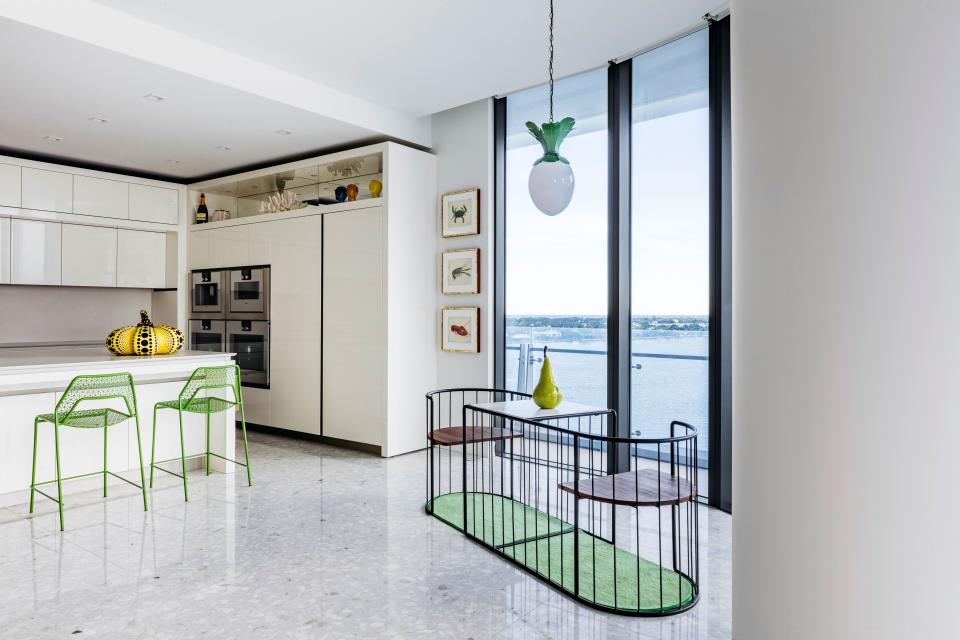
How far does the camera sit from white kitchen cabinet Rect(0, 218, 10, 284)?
5.42m

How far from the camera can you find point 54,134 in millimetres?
5043

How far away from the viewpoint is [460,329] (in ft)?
17.5

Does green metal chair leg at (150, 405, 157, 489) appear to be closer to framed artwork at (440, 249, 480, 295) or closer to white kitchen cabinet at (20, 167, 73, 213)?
framed artwork at (440, 249, 480, 295)

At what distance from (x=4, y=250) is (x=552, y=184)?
16.6ft

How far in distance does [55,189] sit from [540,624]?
222 inches

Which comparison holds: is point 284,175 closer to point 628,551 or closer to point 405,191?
point 405,191

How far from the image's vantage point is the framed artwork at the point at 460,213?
204 inches

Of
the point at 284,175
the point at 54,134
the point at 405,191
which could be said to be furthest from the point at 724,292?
the point at 54,134

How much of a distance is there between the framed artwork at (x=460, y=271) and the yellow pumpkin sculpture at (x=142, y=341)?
2170mm

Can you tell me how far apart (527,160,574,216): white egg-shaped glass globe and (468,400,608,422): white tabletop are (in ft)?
3.19

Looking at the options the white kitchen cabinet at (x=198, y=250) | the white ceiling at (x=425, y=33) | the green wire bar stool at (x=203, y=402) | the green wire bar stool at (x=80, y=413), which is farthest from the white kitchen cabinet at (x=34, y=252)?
the white ceiling at (x=425, y=33)

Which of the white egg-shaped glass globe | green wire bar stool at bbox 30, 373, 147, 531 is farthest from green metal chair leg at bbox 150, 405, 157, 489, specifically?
the white egg-shaped glass globe

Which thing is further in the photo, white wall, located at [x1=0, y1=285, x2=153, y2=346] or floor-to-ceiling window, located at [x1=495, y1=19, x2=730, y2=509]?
white wall, located at [x1=0, y1=285, x2=153, y2=346]

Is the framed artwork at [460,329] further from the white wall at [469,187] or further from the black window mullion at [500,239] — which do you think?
the black window mullion at [500,239]
